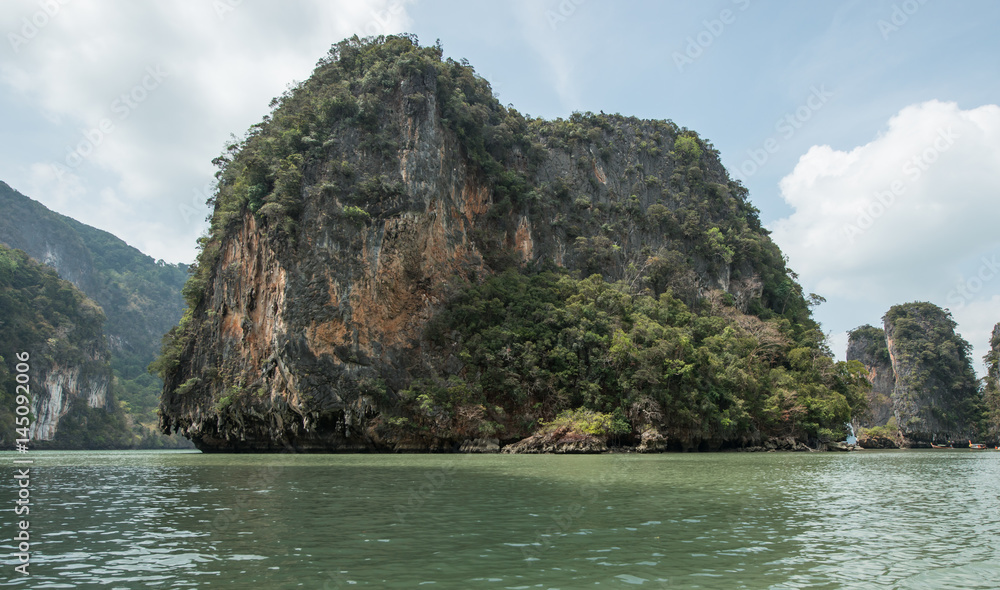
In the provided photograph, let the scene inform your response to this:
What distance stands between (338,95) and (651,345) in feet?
93.3

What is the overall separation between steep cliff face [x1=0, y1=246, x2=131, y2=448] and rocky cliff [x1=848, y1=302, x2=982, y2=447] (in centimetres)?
9379

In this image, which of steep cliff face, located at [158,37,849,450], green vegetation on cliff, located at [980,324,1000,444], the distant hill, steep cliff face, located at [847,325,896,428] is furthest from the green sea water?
the distant hill

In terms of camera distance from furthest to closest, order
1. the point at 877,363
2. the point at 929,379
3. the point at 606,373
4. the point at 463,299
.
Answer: the point at 877,363 → the point at 929,379 → the point at 463,299 → the point at 606,373

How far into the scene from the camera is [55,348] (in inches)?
2709

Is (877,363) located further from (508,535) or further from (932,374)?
(508,535)

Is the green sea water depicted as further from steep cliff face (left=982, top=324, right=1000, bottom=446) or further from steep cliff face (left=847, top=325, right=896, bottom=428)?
steep cliff face (left=847, top=325, right=896, bottom=428)

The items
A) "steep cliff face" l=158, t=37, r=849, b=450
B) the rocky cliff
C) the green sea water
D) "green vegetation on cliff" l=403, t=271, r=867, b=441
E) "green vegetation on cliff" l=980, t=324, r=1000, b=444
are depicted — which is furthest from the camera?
the rocky cliff

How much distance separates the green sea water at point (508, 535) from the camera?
629 cm

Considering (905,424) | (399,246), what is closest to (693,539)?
(399,246)

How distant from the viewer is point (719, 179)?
67500 mm

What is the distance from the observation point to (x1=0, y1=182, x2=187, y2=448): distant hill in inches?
4031

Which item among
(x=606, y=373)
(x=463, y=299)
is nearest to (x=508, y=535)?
(x=606, y=373)

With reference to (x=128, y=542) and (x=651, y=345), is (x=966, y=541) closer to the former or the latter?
(x=128, y=542)

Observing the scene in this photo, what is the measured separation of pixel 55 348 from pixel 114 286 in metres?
58.1
